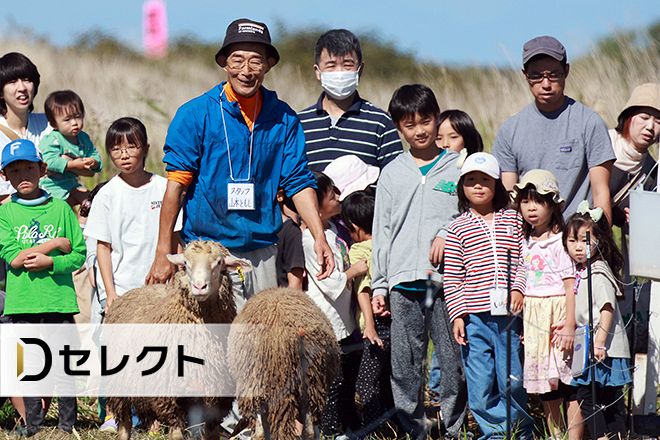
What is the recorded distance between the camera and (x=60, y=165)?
9016 millimetres

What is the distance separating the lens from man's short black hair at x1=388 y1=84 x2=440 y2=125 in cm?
761

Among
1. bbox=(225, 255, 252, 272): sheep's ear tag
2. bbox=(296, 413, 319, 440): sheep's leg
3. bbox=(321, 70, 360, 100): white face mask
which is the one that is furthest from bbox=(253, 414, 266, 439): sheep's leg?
bbox=(321, 70, 360, 100): white face mask

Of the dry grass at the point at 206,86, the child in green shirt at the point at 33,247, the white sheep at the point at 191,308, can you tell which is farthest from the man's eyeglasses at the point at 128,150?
the dry grass at the point at 206,86

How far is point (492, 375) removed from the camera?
7184 mm

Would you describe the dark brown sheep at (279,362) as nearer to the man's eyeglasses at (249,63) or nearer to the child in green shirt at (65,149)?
the man's eyeglasses at (249,63)

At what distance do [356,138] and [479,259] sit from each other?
1676 millimetres

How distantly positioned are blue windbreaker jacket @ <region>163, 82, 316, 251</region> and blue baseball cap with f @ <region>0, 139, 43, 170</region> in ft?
4.43

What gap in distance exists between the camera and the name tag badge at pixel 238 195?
6.92 m

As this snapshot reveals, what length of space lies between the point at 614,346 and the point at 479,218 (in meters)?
1.17

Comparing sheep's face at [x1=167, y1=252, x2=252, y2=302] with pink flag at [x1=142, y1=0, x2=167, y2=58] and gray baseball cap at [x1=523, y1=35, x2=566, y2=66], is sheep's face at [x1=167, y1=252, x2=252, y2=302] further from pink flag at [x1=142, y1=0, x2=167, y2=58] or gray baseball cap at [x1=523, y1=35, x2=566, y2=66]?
pink flag at [x1=142, y1=0, x2=167, y2=58]

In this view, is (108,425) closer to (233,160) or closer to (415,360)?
(415,360)

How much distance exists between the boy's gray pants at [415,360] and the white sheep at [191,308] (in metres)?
1.23

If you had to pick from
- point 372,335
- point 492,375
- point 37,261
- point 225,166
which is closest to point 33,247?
point 37,261

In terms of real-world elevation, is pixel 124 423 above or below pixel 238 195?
below
